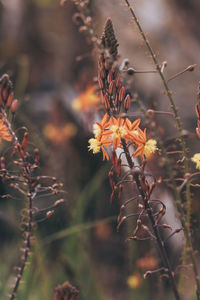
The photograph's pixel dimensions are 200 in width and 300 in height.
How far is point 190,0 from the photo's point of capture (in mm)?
4465

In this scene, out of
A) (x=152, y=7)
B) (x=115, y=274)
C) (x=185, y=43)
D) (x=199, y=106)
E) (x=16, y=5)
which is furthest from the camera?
(x=16, y=5)

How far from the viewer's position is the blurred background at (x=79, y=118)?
5.74 feet

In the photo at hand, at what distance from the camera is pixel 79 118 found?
110 inches

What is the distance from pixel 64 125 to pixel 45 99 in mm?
1294

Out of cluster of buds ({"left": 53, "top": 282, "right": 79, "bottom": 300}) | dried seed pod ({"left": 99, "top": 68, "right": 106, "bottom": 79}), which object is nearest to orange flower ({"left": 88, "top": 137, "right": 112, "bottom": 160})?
dried seed pod ({"left": 99, "top": 68, "right": 106, "bottom": 79})

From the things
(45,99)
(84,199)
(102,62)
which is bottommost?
(102,62)

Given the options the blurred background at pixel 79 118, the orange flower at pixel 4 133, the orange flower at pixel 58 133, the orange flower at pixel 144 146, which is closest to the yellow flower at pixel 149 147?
the orange flower at pixel 144 146

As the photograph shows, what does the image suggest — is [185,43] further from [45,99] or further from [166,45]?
[45,99]

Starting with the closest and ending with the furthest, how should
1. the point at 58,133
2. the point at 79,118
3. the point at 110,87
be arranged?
1. the point at 110,87
2. the point at 58,133
3. the point at 79,118

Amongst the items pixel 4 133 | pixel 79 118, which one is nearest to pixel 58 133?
pixel 79 118

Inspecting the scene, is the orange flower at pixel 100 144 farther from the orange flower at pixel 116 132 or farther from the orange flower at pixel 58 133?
the orange flower at pixel 58 133

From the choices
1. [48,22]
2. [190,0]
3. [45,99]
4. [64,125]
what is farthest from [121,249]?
[48,22]

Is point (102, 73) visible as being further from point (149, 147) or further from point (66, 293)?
point (66, 293)

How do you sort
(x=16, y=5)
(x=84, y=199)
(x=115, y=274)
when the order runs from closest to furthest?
1. (x=84, y=199)
2. (x=115, y=274)
3. (x=16, y=5)
